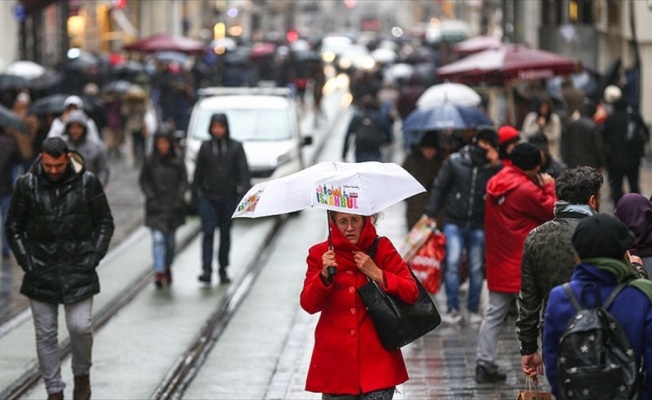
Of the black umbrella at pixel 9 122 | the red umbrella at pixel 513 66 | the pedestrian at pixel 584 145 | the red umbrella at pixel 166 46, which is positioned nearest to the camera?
the black umbrella at pixel 9 122

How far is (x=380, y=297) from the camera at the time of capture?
25.3 ft

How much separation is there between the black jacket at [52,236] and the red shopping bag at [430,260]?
3775 mm

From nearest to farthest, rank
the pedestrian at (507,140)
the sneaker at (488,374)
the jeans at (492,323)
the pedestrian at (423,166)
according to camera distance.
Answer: the jeans at (492,323) → the sneaker at (488,374) → the pedestrian at (507,140) → the pedestrian at (423,166)

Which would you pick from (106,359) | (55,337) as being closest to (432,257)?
(106,359)

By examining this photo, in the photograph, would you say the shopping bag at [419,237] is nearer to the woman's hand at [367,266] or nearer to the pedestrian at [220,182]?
the pedestrian at [220,182]

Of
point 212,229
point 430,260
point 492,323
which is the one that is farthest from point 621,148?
point 492,323

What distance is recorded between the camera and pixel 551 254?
8.02 metres

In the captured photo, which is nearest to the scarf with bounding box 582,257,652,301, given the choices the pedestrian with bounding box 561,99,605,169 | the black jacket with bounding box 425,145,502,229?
the black jacket with bounding box 425,145,502,229

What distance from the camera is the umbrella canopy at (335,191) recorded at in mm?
7555

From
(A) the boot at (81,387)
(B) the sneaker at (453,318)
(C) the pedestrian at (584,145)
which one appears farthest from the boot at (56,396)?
(C) the pedestrian at (584,145)

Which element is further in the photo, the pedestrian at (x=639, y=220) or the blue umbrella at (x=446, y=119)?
the blue umbrella at (x=446, y=119)

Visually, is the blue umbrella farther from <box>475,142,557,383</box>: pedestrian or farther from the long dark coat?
<box>475,142,557,383</box>: pedestrian

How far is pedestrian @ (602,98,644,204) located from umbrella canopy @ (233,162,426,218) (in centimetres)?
1221

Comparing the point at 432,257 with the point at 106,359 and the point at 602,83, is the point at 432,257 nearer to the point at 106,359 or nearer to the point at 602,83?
the point at 106,359
